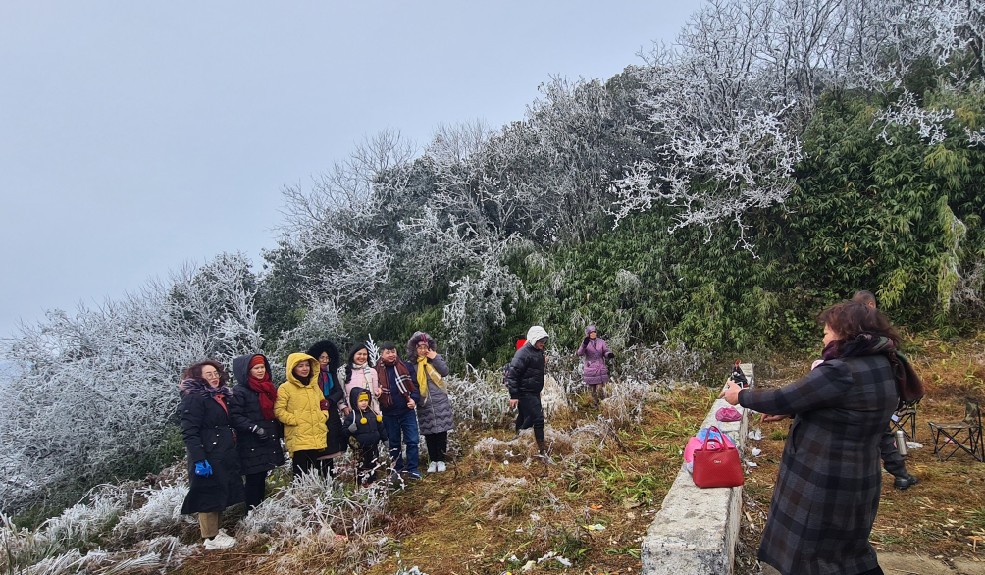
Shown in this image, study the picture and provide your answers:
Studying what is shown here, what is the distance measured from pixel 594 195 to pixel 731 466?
934cm

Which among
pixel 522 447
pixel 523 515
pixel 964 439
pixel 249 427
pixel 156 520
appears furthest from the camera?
pixel 522 447

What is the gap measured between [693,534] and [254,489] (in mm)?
3883

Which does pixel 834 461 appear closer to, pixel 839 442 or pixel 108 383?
pixel 839 442

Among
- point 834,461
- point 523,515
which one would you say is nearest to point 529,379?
point 523,515

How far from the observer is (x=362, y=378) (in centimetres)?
530

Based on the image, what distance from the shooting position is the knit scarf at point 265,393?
4.70 metres

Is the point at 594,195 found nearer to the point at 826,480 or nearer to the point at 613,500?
the point at 613,500

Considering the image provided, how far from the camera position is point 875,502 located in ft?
7.43

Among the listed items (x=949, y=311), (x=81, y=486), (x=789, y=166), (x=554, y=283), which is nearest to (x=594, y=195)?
(x=554, y=283)

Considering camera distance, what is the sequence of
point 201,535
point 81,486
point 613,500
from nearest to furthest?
point 613,500 → point 201,535 → point 81,486

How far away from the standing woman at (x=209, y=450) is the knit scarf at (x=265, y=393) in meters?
0.22

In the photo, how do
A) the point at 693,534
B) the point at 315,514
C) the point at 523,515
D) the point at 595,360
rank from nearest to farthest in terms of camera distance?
the point at 693,534
the point at 523,515
the point at 315,514
the point at 595,360

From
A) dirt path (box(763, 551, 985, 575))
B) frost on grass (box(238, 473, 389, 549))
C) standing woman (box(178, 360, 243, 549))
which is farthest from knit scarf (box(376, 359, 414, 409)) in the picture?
dirt path (box(763, 551, 985, 575))

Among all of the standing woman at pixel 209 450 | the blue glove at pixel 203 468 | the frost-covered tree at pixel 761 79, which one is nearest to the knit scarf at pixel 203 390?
the standing woman at pixel 209 450
